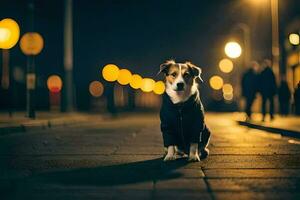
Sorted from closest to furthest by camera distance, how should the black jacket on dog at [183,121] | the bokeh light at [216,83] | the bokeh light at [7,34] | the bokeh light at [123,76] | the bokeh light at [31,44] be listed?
1. the black jacket on dog at [183,121]
2. the bokeh light at [31,44]
3. the bokeh light at [7,34]
4. the bokeh light at [216,83]
5. the bokeh light at [123,76]

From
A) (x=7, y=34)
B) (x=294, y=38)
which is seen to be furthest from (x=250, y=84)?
(x=7, y=34)

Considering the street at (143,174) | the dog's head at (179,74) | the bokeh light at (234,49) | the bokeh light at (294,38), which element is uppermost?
the bokeh light at (234,49)

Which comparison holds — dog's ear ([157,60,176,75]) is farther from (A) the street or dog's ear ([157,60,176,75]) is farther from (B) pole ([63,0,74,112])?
(B) pole ([63,0,74,112])

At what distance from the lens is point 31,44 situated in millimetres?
22109

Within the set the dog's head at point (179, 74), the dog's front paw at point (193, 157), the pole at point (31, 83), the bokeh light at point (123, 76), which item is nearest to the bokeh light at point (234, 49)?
the pole at point (31, 83)

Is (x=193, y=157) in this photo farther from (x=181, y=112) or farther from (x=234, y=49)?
(x=234, y=49)

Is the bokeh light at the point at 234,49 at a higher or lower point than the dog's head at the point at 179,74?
higher

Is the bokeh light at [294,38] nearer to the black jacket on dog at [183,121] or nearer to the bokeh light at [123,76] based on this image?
the black jacket on dog at [183,121]

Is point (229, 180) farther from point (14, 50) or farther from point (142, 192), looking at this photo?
point (14, 50)

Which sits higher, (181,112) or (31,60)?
(31,60)

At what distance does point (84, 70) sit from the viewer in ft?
236

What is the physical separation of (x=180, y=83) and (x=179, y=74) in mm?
148

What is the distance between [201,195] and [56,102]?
4004cm

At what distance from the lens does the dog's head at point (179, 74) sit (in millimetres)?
8266
